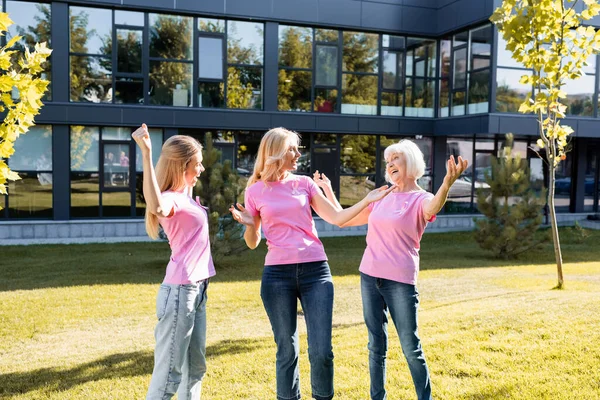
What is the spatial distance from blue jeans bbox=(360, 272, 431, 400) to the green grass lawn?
0.69 meters

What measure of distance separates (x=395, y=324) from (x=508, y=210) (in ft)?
32.4

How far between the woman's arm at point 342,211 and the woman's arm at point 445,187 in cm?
26

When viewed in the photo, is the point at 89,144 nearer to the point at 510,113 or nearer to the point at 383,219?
the point at 510,113

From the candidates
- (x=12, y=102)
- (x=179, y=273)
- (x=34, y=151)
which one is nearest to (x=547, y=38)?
(x=179, y=273)

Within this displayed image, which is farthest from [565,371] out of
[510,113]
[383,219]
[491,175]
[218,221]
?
[510,113]

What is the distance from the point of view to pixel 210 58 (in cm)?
1705

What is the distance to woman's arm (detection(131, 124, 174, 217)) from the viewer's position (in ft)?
10.7

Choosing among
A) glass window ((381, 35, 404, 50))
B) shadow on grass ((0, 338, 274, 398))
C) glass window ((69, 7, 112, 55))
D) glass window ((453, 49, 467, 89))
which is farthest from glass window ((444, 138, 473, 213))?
shadow on grass ((0, 338, 274, 398))

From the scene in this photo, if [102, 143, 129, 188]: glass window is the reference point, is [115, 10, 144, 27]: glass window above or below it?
above

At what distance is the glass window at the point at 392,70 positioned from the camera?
18.9 metres

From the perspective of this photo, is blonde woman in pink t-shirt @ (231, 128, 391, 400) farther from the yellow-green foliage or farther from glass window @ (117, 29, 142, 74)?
glass window @ (117, 29, 142, 74)

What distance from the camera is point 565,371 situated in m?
4.86

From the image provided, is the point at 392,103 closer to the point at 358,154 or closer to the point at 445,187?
the point at 358,154

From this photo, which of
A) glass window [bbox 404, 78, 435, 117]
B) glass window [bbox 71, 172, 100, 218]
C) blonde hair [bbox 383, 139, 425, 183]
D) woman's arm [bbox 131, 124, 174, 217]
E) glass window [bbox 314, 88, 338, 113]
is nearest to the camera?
woman's arm [bbox 131, 124, 174, 217]
